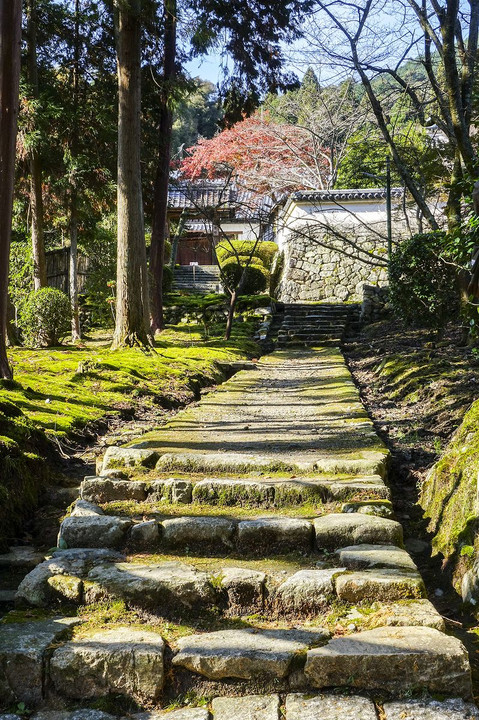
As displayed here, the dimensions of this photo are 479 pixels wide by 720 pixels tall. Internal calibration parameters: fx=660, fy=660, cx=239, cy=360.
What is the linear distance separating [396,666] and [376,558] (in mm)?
623

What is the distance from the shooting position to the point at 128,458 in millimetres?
3738

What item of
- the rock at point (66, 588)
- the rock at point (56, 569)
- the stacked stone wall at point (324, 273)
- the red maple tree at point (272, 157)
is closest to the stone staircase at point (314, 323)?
the stacked stone wall at point (324, 273)

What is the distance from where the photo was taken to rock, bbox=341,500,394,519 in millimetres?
2982

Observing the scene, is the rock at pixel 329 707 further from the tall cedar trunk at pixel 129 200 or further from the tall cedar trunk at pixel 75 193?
the tall cedar trunk at pixel 75 193

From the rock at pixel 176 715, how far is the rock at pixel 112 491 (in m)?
1.43

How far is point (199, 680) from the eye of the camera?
2.07 metres

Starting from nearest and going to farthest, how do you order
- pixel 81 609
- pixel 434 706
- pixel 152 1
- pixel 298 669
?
pixel 434 706, pixel 298 669, pixel 81 609, pixel 152 1

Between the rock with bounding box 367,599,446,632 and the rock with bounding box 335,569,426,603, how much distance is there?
4 centimetres

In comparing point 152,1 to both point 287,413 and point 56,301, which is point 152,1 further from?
point 287,413

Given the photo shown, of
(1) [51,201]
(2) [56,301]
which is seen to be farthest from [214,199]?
(2) [56,301]

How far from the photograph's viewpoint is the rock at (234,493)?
10.6 ft

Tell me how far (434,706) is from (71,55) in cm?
1488

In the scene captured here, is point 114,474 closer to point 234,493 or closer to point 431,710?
point 234,493

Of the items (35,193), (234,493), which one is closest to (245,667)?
(234,493)
